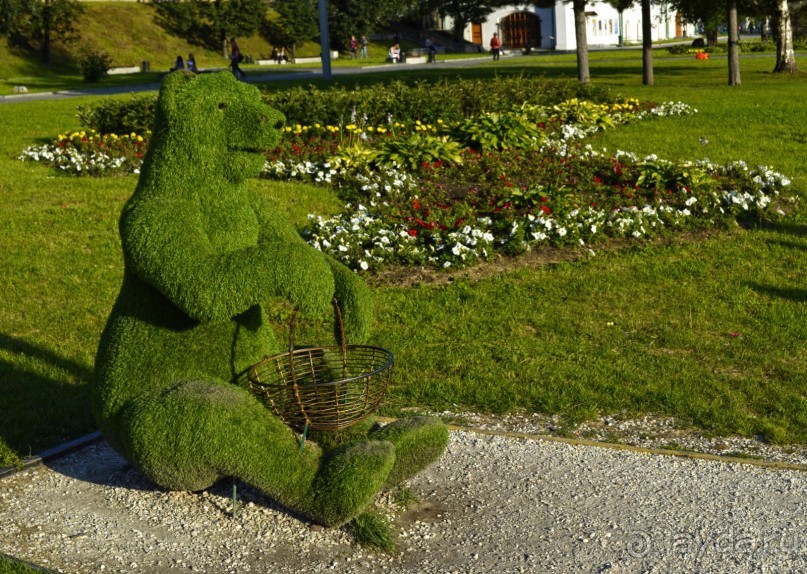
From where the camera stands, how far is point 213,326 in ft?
15.0

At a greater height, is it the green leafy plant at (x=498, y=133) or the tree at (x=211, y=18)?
the tree at (x=211, y=18)

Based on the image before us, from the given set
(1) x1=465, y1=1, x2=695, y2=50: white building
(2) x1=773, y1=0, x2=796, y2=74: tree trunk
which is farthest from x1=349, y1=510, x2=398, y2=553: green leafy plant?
(1) x1=465, y1=1, x2=695, y2=50: white building

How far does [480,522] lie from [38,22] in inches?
1658

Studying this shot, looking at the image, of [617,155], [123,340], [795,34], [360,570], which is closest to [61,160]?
[617,155]

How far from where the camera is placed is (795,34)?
1729 inches

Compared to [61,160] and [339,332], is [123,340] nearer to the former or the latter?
[339,332]

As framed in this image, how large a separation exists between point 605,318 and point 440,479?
322 cm

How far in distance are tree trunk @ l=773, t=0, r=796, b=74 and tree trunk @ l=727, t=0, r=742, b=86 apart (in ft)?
6.77

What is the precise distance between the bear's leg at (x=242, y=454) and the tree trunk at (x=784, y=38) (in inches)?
898

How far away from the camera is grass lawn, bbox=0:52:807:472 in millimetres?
6195

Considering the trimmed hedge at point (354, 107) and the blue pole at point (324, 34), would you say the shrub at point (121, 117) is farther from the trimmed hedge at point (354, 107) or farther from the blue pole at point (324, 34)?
the blue pole at point (324, 34)

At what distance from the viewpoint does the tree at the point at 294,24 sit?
52.9 meters

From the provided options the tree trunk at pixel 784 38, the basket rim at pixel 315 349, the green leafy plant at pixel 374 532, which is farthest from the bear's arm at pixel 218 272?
the tree trunk at pixel 784 38

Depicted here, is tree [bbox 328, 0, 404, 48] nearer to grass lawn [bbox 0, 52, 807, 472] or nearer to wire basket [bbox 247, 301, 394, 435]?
grass lawn [bbox 0, 52, 807, 472]
